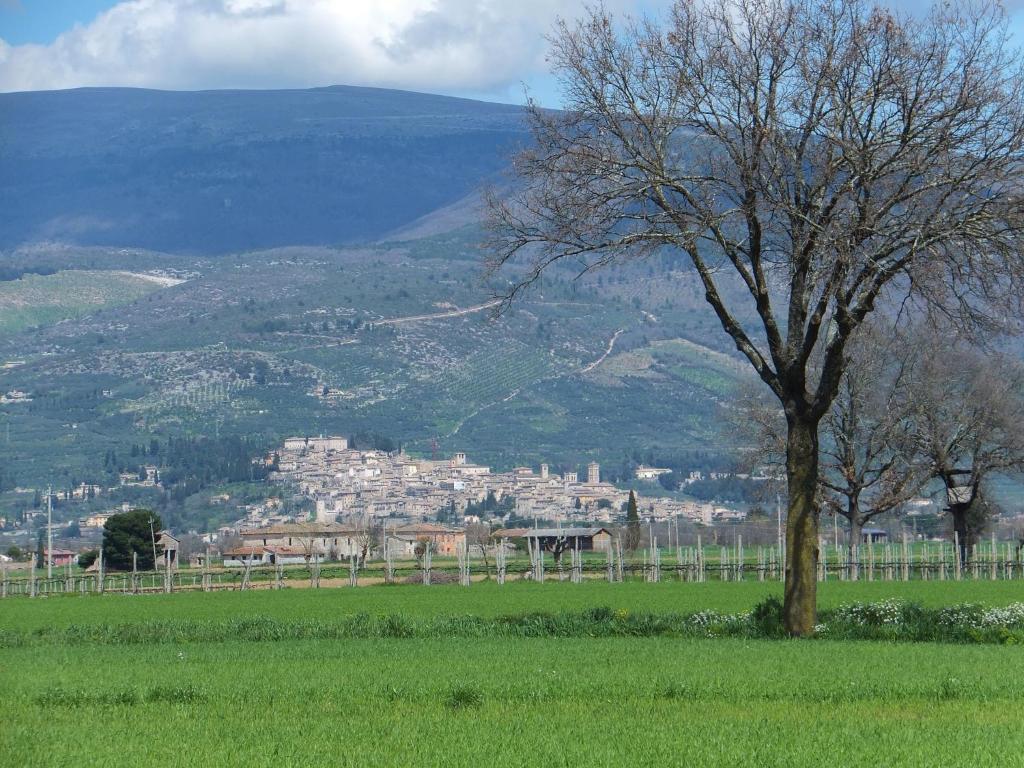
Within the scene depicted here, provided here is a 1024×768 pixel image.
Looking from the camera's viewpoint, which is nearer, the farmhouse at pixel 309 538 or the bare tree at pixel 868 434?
the bare tree at pixel 868 434

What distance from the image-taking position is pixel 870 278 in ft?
82.3

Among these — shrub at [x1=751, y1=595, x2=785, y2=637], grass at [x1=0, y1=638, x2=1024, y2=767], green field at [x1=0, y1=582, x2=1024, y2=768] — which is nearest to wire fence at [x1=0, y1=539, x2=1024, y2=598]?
shrub at [x1=751, y1=595, x2=785, y2=637]

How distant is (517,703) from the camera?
17.2m

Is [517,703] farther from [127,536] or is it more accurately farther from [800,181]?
[127,536]

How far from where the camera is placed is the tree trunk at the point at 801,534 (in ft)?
86.2

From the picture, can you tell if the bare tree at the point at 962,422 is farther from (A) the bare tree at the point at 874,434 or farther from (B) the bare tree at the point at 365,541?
(B) the bare tree at the point at 365,541

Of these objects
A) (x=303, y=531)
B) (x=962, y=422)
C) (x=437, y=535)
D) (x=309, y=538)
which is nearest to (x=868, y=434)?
(x=962, y=422)

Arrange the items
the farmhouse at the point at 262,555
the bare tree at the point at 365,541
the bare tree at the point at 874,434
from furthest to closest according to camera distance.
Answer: the farmhouse at the point at 262,555
the bare tree at the point at 365,541
the bare tree at the point at 874,434

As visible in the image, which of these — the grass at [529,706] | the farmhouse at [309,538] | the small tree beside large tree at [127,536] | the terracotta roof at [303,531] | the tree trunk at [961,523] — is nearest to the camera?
the grass at [529,706]

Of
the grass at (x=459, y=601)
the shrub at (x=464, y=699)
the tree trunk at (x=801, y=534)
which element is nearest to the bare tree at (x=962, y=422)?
the grass at (x=459, y=601)

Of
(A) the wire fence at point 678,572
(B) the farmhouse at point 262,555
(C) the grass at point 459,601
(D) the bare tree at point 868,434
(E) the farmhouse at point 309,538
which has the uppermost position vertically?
(D) the bare tree at point 868,434

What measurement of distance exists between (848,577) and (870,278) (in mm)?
42780

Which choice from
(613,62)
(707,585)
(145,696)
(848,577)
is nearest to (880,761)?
(145,696)

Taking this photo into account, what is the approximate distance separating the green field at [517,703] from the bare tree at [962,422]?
145ft
